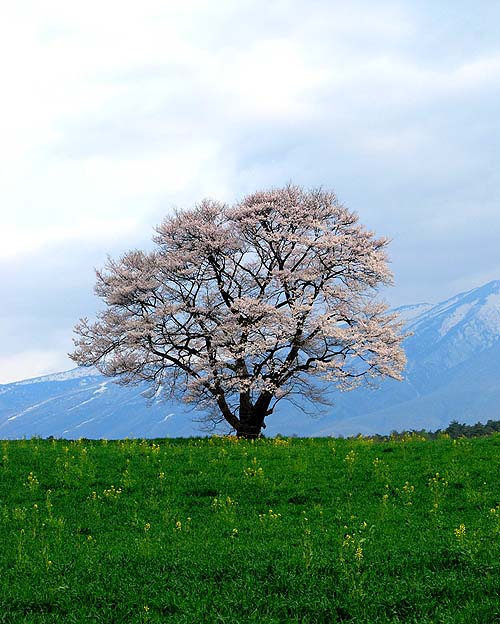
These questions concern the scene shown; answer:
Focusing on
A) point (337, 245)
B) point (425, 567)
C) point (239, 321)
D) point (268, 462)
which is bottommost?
point (425, 567)

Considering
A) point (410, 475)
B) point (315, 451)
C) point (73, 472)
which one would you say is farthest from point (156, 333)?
point (410, 475)

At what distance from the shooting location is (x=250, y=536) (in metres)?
14.2

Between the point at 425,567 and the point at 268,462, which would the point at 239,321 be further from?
the point at 425,567

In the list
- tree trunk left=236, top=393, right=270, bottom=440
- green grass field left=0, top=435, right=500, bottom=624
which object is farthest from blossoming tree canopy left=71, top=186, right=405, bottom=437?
green grass field left=0, top=435, right=500, bottom=624

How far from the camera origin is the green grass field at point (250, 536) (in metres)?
10.1

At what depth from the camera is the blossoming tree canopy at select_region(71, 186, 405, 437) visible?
38.1m

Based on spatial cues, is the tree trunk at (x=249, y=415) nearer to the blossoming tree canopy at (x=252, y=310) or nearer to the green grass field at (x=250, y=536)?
the blossoming tree canopy at (x=252, y=310)

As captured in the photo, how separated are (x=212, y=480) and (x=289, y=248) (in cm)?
2178

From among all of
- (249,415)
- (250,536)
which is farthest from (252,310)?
(250,536)

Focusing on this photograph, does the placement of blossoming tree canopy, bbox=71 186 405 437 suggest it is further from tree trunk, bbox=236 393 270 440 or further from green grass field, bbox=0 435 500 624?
green grass field, bbox=0 435 500 624

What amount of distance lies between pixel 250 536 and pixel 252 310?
23.9m

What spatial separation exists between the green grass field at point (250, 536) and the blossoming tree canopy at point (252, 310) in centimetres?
1336

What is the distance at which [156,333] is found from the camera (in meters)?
38.9

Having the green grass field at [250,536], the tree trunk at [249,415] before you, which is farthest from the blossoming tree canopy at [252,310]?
the green grass field at [250,536]
